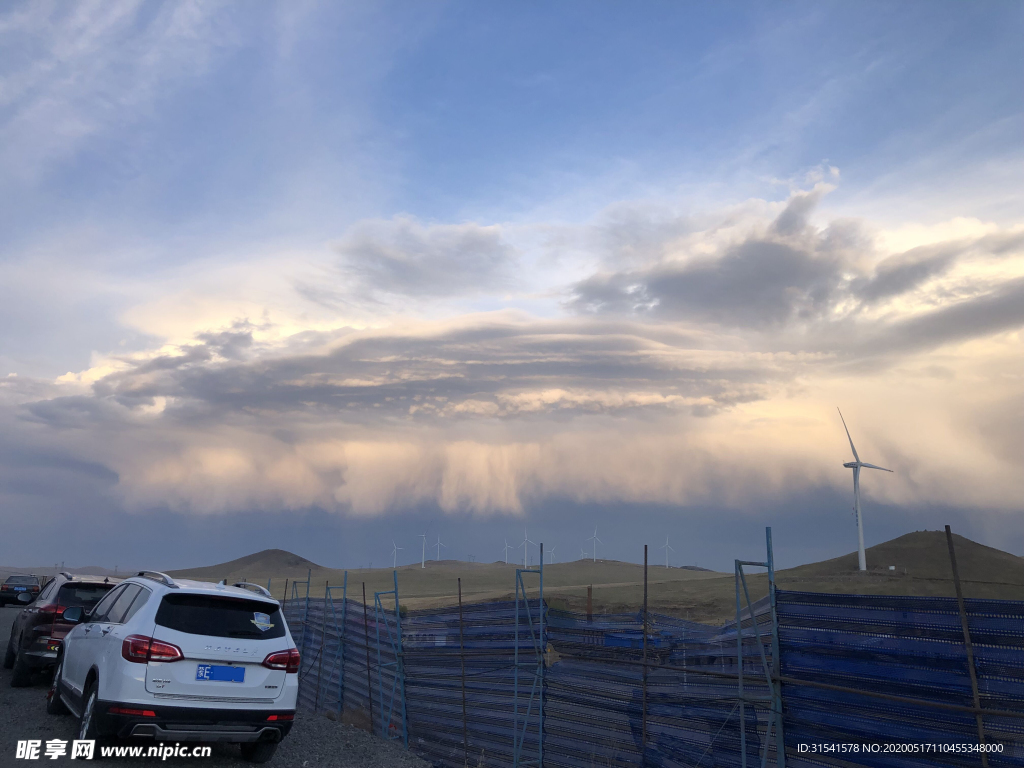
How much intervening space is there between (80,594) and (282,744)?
4.87 metres

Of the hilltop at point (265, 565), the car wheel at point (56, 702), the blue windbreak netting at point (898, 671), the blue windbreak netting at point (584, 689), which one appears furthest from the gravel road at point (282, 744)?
the hilltop at point (265, 565)

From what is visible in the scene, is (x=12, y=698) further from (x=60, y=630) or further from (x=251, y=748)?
(x=251, y=748)

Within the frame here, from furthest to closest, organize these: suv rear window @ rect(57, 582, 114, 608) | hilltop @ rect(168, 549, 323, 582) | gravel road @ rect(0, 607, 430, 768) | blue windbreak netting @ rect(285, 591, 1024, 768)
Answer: hilltop @ rect(168, 549, 323, 582) < suv rear window @ rect(57, 582, 114, 608) < gravel road @ rect(0, 607, 430, 768) < blue windbreak netting @ rect(285, 591, 1024, 768)

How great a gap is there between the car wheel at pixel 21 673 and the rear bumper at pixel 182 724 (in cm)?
623

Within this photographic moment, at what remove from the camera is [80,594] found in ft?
42.0

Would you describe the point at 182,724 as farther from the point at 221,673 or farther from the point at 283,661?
the point at 283,661

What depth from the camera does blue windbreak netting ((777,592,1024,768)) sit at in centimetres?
582

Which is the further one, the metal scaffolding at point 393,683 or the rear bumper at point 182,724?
the metal scaffolding at point 393,683

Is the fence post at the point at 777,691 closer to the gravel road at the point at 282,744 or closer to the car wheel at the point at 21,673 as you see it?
the gravel road at the point at 282,744

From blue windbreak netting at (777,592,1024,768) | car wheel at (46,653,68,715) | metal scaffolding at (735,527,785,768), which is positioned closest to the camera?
blue windbreak netting at (777,592,1024,768)

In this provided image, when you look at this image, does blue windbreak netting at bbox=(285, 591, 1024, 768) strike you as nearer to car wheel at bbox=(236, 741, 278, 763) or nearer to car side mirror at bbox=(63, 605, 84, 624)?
car wheel at bbox=(236, 741, 278, 763)

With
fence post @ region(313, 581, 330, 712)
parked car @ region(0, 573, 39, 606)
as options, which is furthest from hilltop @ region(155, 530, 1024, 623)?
fence post @ region(313, 581, 330, 712)

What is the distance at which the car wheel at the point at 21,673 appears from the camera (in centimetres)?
1241

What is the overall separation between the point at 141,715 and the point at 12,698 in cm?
602
